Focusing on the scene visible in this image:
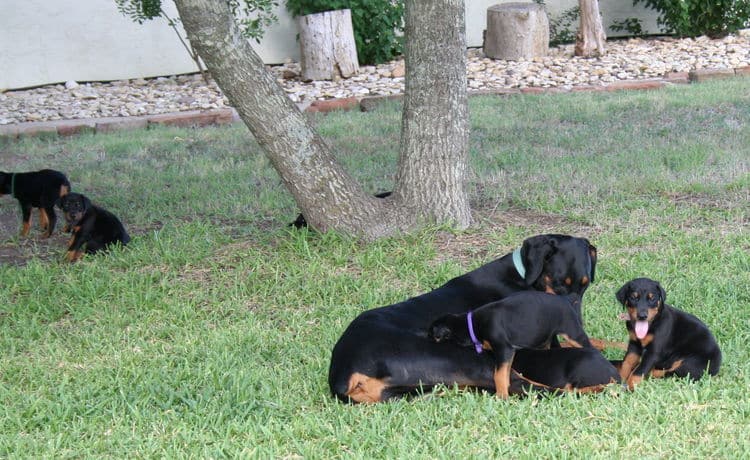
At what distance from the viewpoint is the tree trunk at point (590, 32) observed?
14.9m

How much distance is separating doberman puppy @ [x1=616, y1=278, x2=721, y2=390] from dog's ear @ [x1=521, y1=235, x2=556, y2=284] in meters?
0.62

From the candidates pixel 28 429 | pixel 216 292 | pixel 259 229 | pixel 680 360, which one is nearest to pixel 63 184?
pixel 259 229

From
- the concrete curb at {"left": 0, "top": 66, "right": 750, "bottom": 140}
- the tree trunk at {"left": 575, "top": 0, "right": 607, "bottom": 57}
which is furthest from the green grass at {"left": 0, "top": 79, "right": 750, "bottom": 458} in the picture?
the tree trunk at {"left": 575, "top": 0, "right": 607, "bottom": 57}

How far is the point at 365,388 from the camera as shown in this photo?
4.64m

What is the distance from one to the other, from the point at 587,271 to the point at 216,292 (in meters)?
2.55

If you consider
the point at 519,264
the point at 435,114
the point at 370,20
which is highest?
the point at 370,20

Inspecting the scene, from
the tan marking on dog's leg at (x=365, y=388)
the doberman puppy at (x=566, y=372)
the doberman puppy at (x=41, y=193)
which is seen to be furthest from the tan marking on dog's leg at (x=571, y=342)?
the doberman puppy at (x=41, y=193)

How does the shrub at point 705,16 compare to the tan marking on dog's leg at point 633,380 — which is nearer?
the tan marking on dog's leg at point 633,380

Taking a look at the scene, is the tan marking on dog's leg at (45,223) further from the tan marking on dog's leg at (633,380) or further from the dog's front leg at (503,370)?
the tan marking on dog's leg at (633,380)

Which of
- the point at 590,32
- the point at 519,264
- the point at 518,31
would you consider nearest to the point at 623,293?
the point at 519,264

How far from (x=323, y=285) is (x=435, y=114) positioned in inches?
66.8

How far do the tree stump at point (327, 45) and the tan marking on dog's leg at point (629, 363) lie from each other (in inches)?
409

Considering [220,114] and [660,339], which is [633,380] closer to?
[660,339]

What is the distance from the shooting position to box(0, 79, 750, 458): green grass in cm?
426
